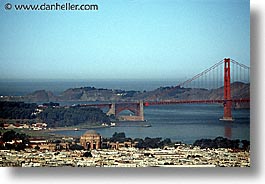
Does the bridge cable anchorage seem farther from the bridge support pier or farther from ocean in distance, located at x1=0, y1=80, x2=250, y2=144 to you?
the bridge support pier

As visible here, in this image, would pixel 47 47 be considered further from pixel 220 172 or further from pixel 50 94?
pixel 220 172

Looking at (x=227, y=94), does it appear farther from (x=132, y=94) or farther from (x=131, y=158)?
(x=131, y=158)

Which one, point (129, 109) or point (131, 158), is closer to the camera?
point (131, 158)

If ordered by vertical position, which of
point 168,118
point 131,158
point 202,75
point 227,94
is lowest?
point 131,158

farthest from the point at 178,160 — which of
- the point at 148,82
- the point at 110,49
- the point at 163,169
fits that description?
the point at 110,49

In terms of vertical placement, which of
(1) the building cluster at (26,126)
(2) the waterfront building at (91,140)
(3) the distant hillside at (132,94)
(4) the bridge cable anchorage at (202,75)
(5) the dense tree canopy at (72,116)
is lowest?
(2) the waterfront building at (91,140)

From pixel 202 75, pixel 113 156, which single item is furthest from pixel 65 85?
pixel 202 75

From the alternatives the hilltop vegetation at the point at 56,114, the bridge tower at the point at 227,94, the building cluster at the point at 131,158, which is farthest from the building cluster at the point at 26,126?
the bridge tower at the point at 227,94

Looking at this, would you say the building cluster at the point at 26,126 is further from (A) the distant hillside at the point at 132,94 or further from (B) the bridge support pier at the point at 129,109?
(B) the bridge support pier at the point at 129,109
